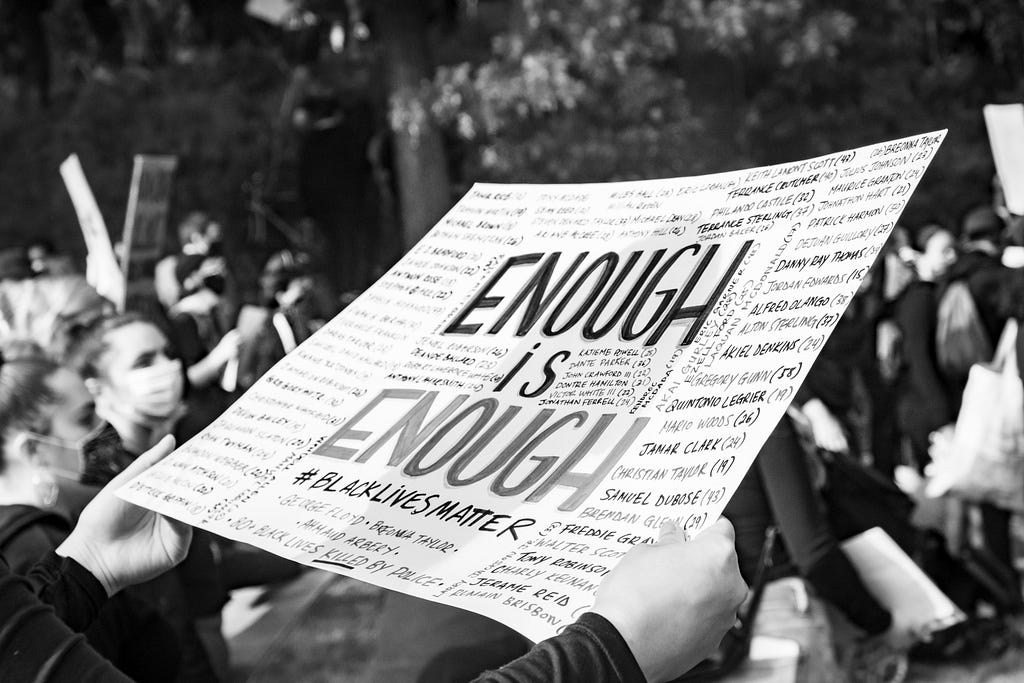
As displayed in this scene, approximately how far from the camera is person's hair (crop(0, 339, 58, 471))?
2.68 meters

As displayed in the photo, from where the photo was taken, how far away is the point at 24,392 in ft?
9.02

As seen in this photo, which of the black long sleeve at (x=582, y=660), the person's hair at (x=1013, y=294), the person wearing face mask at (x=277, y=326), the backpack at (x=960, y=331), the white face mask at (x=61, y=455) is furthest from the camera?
the person wearing face mask at (x=277, y=326)

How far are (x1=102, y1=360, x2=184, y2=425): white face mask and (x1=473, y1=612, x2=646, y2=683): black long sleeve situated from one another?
8.14ft

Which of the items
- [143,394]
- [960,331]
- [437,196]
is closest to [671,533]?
[143,394]

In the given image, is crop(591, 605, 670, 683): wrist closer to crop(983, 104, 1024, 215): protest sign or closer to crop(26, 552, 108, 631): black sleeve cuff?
crop(26, 552, 108, 631): black sleeve cuff

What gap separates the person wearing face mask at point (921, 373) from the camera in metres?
6.05

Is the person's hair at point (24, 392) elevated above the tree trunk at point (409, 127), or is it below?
above

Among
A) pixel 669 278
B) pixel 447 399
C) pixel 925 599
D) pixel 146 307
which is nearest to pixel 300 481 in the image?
pixel 447 399

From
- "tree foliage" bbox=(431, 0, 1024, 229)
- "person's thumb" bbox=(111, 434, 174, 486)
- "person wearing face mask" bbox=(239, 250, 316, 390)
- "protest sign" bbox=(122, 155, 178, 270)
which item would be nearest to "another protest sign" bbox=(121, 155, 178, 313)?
"protest sign" bbox=(122, 155, 178, 270)

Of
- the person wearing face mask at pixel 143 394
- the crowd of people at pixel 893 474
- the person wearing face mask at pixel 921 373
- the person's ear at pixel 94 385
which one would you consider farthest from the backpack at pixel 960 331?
the person's ear at pixel 94 385

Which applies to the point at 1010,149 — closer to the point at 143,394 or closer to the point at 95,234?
the point at 143,394

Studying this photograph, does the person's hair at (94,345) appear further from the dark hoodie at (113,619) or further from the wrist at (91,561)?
the wrist at (91,561)

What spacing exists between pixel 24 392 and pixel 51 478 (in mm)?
211

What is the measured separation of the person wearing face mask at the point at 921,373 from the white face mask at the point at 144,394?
370 centimetres
